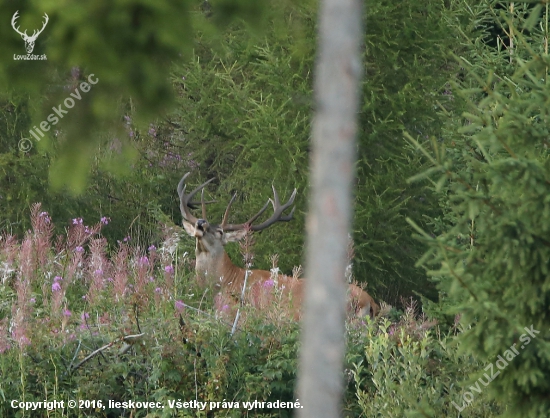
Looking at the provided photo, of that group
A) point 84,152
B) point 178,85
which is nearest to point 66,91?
A: point 84,152

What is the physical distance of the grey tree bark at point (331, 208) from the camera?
213cm

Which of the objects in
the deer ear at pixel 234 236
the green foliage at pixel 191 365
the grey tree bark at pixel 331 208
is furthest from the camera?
the deer ear at pixel 234 236

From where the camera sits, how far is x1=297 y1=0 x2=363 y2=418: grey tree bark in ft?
7.00

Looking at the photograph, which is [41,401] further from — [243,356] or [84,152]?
[84,152]

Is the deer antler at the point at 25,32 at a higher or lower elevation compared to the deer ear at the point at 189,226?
higher

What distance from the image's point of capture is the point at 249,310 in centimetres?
648

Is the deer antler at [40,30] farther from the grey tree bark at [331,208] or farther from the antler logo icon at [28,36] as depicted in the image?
the grey tree bark at [331,208]

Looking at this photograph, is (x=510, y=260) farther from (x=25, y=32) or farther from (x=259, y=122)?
(x=259, y=122)

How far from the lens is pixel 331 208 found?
2133mm

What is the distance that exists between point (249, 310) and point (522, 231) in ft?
10.3

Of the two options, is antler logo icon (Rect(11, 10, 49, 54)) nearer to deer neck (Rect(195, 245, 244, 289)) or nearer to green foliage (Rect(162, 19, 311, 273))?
green foliage (Rect(162, 19, 311, 273))

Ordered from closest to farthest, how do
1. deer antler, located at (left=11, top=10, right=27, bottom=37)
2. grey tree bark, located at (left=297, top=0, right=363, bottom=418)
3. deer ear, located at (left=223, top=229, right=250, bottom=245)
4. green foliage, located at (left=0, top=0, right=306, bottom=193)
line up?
grey tree bark, located at (left=297, top=0, right=363, bottom=418)
green foliage, located at (left=0, top=0, right=306, bottom=193)
deer antler, located at (left=11, top=10, right=27, bottom=37)
deer ear, located at (left=223, top=229, right=250, bottom=245)
